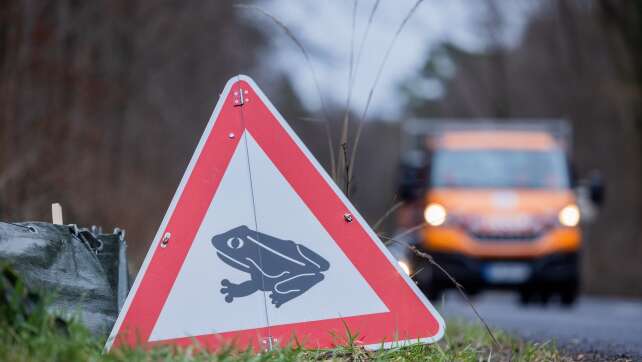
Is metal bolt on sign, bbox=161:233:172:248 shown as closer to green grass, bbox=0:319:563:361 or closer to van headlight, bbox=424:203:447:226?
green grass, bbox=0:319:563:361

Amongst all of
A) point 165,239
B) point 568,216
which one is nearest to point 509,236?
point 568,216

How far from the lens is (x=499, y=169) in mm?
13930

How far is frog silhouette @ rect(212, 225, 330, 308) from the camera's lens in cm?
404

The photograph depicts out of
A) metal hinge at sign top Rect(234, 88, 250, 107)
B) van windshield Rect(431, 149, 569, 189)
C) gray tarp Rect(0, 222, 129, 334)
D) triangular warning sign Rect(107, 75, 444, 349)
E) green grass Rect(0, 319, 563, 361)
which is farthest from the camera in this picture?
van windshield Rect(431, 149, 569, 189)

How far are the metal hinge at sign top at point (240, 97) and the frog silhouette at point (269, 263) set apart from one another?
49 centimetres

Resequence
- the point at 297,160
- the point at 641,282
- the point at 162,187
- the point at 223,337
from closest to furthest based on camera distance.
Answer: the point at 223,337 → the point at 297,160 → the point at 162,187 → the point at 641,282

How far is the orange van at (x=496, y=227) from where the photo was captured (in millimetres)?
13234

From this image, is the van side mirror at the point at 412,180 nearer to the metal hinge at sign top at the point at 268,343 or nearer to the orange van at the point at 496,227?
the orange van at the point at 496,227

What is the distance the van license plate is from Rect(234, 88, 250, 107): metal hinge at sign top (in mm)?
9296

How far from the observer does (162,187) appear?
1745cm

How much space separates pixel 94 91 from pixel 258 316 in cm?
1139

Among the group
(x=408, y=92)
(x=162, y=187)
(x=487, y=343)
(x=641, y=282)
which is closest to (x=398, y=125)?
(x=408, y=92)

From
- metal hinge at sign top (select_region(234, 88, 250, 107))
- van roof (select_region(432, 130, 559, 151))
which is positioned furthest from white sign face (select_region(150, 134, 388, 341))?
van roof (select_region(432, 130, 559, 151))

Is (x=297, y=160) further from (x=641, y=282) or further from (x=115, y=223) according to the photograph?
(x=641, y=282)
